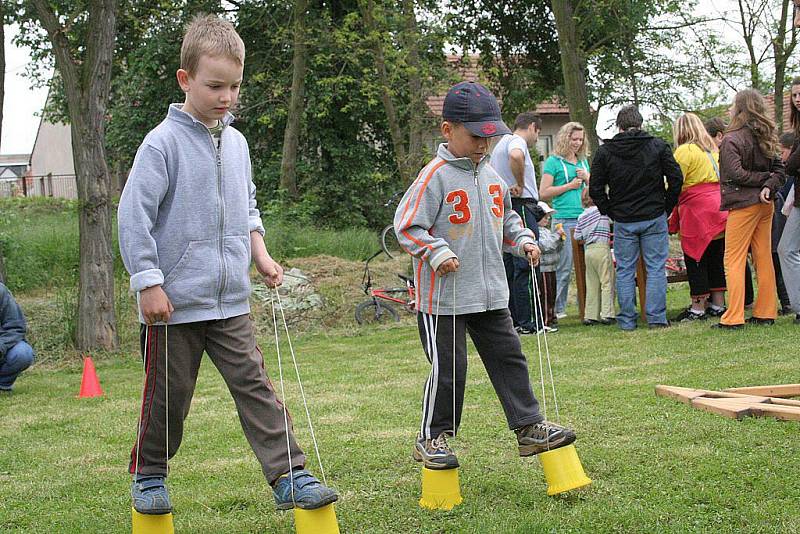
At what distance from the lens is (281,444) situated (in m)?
3.70

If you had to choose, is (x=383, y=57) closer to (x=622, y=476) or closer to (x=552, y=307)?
(x=552, y=307)

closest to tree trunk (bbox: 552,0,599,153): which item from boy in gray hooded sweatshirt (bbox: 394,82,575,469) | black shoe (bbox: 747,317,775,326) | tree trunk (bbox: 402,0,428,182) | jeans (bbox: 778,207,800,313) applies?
tree trunk (bbox: 402,0,428,182)

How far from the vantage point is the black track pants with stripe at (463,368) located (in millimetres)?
4180

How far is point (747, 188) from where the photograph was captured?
838 cm

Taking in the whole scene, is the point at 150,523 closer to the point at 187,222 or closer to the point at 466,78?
the point at 187,222

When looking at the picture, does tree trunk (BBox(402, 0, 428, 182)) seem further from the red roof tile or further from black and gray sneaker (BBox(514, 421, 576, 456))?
black and gray sneaker (BBox(514, 421, 576, 456))

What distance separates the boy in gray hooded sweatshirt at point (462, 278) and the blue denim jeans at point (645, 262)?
5164mm

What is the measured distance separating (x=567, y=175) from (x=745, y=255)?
2.15 metres

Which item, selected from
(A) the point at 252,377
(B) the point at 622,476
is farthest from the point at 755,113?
(A) the point at 252,377

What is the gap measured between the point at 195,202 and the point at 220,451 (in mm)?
2159

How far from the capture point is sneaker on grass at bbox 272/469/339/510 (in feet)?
11.6

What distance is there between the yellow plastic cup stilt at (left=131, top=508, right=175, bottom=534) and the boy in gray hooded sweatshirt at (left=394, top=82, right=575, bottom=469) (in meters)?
1.07

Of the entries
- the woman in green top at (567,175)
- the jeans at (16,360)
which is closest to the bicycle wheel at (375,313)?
the woman in green top at (567,175)

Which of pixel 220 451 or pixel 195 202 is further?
pixel 220 451
